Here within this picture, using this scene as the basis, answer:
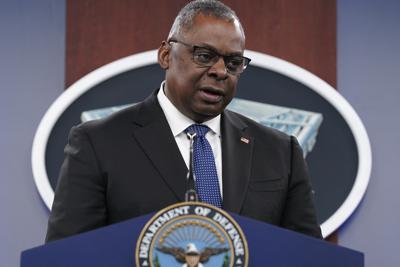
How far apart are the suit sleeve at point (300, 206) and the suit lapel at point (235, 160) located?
0.43 feet

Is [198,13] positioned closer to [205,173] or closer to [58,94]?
[205,173]

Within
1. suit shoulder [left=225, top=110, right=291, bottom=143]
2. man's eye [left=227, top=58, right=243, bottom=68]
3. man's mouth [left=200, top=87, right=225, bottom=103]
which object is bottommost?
suit shoulder [left=225, top=110, right=291, bottom=143]

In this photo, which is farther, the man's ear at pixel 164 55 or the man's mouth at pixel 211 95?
the man's ear at pixel 164 55

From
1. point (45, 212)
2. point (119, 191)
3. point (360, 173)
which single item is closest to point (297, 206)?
point (119, 191)

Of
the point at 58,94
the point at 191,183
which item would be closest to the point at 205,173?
the point at 191,183

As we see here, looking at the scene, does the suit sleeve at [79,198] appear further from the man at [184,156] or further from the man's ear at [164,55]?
the man's ear at [164,55]

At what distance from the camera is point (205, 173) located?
1.76 m

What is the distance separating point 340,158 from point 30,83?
138cm

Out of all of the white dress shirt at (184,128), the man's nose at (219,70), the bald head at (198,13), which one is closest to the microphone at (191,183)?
the white dress shirt at (184,128)

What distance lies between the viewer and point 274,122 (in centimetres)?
337

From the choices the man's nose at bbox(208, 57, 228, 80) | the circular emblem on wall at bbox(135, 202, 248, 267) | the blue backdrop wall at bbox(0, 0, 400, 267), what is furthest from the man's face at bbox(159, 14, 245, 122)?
the blue backdrop wall at bbox(0, 0, 400, 267)

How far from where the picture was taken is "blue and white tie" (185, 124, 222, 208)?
5.70ft

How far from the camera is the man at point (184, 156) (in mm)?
1746

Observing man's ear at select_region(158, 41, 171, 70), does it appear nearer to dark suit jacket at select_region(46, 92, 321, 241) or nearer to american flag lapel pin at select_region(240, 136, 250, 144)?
dark suit jacket at select_region(46, 92, 321, 241)
